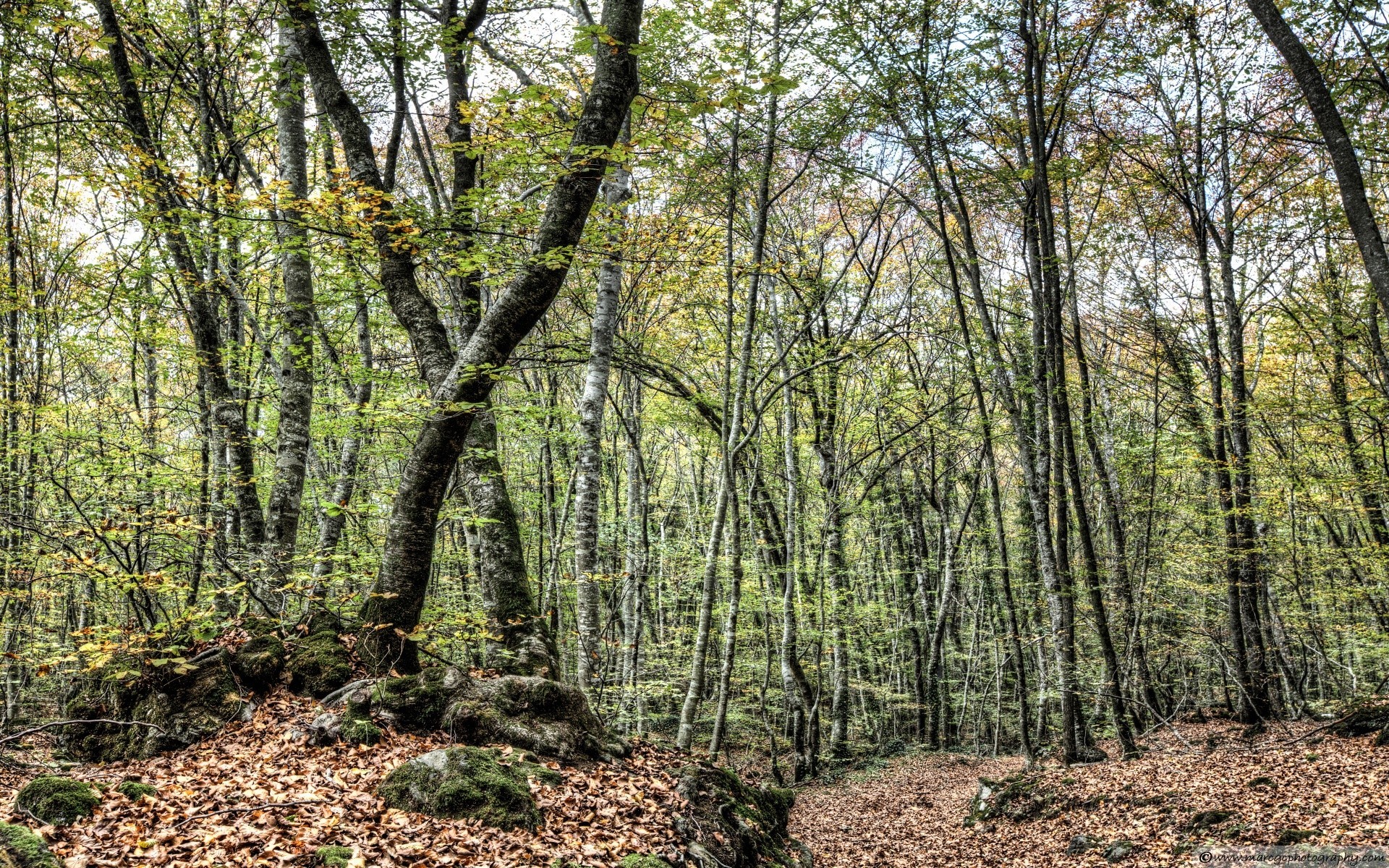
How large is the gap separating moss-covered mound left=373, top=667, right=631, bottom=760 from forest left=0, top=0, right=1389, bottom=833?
356 mm

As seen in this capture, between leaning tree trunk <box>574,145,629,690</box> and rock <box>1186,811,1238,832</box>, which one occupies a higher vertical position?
leaning tree trunk <box>574,145,629,690</box>

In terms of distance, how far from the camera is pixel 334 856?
3.65m

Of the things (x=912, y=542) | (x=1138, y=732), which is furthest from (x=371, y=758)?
(x=912, y=542)

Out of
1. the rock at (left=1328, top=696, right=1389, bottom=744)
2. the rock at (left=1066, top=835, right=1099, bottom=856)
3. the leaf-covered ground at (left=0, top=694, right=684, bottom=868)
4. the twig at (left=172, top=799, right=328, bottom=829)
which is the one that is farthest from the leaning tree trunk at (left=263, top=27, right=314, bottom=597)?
the rock at (left=1328, top=696, right=1389, bottom=744)

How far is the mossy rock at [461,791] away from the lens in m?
4.57

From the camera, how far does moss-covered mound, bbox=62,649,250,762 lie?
5.25 meters

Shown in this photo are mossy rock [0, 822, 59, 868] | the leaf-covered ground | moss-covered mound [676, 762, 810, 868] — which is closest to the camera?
mossy rock [0, 822, 59, 868]

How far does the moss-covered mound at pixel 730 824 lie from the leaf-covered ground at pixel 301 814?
0.24 meters

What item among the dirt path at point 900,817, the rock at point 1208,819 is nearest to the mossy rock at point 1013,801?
the dirt path at point 900,817

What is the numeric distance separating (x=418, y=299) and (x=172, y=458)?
8.12m

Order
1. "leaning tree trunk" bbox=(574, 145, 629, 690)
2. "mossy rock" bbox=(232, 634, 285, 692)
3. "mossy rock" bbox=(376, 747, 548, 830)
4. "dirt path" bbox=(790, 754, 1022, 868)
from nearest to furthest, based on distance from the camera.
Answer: "mossy rock" bbox=(376, 747, 548, 830) < "mossy rock" bbox=(232, 634, 285, 692) < "leaning tree trunk" bbox=(574, 145, 629, 690) < "dirt path" bbox=(790, 754, 1022, 868)

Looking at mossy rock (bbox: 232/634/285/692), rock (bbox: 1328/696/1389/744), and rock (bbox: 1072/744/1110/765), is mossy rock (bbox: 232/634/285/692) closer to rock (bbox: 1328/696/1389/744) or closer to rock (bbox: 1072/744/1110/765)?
rock (bbox: 1072/744/1110/765)

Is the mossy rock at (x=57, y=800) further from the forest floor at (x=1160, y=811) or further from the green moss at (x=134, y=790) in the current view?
the forest floor at (x=1160, y=811)

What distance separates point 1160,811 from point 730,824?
4.92 meters
